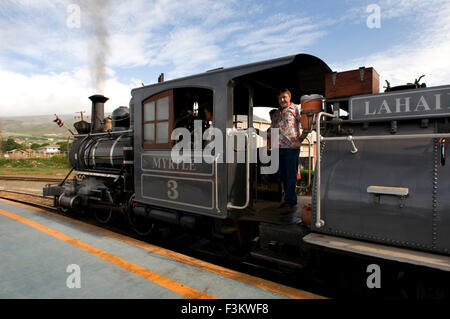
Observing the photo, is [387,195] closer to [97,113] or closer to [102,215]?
[102,215]

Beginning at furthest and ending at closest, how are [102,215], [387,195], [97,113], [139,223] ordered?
[97,113], [102,215], [139,223], [387,195]

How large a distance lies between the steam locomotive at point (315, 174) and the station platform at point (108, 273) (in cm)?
71

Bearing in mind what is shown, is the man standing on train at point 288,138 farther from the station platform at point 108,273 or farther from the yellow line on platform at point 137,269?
the yellow line on platform at point 137,269

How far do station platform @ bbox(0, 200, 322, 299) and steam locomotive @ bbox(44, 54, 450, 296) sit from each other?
28.1 inches

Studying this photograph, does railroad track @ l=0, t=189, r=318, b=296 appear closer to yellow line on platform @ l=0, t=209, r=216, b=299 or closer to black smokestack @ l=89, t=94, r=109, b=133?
yellow line on platform @ l=0, t=209, r=216, b=299

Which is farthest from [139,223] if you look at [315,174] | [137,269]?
[315,174]

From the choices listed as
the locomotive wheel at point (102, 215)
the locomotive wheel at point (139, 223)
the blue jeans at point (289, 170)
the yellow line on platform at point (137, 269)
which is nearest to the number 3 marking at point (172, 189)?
the yellow line on platform at point (137, 269)

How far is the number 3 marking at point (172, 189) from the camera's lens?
15.1 ft

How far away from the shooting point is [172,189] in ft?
15.3

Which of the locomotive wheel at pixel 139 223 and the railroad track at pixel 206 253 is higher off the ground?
the locomotive wheel at pixel 139 223

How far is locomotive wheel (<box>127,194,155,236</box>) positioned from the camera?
5.85 meters

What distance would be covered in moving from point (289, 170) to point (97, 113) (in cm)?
613
